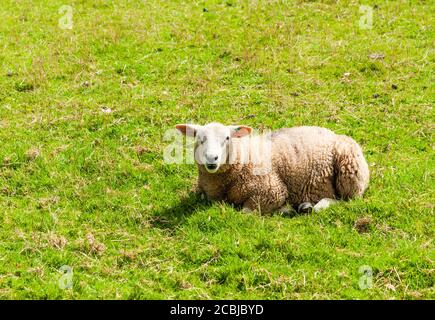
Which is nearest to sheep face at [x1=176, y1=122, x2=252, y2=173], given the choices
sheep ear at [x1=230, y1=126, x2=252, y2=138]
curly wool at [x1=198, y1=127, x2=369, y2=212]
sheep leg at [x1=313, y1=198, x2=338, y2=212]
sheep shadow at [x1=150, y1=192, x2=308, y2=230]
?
sheep ear at [x1=230, y1=126, x2=252, y2=138]

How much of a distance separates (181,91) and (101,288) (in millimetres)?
5365

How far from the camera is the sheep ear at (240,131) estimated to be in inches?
317

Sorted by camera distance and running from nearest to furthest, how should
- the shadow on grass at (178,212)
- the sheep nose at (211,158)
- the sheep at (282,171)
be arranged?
the sheep nose at (211,158), the shadow on grass at (178,212), the sheep at (282,171)

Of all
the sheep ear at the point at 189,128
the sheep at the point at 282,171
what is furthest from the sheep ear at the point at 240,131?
the sheep ear at the point at 189,128

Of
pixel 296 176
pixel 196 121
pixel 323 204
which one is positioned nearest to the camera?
pixel 323 204

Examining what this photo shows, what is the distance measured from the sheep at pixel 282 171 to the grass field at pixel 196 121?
272 millimetres

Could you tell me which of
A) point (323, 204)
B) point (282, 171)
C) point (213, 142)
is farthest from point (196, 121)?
point (323, 204)

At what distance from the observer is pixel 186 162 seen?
9.23 meters

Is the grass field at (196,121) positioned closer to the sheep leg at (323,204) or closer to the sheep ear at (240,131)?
the sheep leg at (323,204)

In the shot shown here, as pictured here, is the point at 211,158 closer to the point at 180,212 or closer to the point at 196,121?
the point at 180,212

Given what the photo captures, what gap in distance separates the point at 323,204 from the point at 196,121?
3.11 m

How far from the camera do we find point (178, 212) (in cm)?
808
